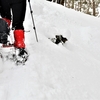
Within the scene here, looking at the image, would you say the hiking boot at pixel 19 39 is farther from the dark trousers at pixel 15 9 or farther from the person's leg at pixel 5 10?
the person's leg at pixel 5 10

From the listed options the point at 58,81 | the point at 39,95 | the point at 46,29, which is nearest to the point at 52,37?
the point at 46,29

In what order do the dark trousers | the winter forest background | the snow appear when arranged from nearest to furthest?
the snow → the dark trousers → the winter forest background

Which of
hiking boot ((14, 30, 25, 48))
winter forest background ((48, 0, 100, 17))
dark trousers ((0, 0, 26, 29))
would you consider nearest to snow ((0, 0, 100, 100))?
hiking boot ((14, 30, 25, 48))

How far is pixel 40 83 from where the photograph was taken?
15.8 ft

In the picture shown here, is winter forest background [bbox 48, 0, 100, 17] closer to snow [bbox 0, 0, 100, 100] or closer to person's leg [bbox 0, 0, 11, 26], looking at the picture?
snow [bbox 0, 0, 100, 100]

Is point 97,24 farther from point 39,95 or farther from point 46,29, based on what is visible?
point 39,95

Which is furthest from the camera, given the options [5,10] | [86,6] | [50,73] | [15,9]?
[86,6]

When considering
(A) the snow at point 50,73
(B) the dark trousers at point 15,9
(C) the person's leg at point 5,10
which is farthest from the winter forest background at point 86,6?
(B) the dark trousers at point 15,9

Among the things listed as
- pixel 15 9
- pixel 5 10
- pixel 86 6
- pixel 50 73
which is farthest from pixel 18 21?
pixel 86 6

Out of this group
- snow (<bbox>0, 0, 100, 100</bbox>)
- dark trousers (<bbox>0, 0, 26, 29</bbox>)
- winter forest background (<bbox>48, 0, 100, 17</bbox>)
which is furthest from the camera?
winter forest background (<bbox>48, 0, 100, 17</bbox>)

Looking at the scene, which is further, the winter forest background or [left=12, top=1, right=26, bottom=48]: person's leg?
the winter forest background

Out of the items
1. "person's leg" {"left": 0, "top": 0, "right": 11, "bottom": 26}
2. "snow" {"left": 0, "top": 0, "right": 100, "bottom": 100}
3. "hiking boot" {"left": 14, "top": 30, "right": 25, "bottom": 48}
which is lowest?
"snow" {"left": 0, "top": 0, "right": 100, "bottom": 100}

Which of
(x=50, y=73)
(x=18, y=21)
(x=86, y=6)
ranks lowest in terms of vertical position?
(x=86, y=6)

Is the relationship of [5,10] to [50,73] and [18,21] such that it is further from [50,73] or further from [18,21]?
[50,73]
